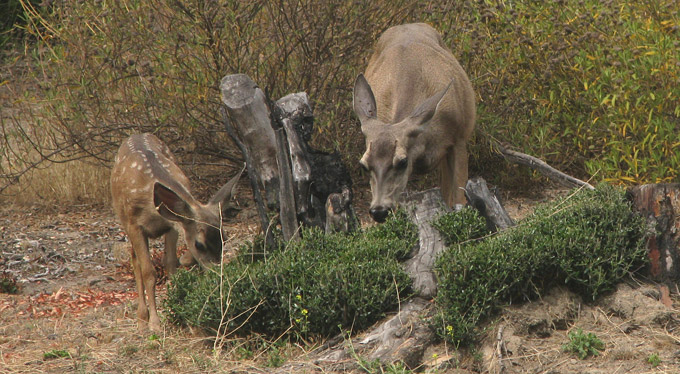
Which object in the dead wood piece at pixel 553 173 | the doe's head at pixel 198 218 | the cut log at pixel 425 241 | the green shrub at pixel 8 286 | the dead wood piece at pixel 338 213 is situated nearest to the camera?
the cut log at pixel 425 241

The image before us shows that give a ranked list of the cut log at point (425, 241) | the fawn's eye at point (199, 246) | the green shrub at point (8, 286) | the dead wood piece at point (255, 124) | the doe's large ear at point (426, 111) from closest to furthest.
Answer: the cut log at point (425, 241)
the fawn's eye at point (199, 246)
the dead wood piece at point (255, 124)
the doe's large ear at point (426, 111)
the green shrub at point (8, 286)

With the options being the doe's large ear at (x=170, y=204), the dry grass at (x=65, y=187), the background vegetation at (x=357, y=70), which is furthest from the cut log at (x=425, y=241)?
the dry grass at (x=65, y=187)

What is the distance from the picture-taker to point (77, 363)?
6.32m

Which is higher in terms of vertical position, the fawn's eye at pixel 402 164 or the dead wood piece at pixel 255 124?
the dead wood piece at pixel 255 124

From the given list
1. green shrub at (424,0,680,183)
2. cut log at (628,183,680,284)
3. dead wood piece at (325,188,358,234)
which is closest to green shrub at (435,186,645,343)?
cut log at (628,183,680,284)

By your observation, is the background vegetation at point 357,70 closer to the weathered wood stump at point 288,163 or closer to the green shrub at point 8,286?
the weathered wood stump at point 288,163

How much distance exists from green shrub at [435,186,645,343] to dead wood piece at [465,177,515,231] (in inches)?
10.7

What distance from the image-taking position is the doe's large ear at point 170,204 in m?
6.91

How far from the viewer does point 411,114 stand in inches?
327

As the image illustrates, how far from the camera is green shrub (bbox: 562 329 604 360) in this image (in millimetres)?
5945

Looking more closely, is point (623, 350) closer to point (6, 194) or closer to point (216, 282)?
point (216, 282)

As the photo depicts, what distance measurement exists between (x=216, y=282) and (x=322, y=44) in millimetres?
3647

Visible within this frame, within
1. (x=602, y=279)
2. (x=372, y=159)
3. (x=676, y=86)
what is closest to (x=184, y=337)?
(x=372, y=159)

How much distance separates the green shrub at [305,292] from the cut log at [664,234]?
5.55ft
